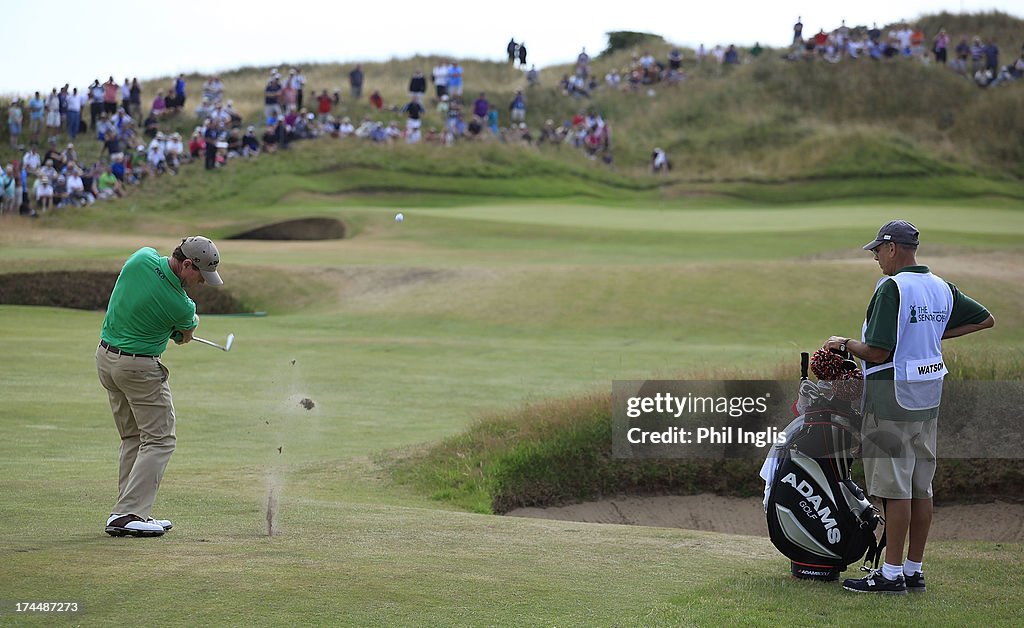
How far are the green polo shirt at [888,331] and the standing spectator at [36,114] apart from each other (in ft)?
158

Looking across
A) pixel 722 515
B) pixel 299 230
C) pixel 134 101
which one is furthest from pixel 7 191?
pixel 722 515

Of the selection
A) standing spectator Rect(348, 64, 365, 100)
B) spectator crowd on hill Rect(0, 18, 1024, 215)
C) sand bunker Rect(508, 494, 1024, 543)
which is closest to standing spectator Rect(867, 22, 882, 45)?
spectator crowd on hill Rect(0, 18, 1024, 215)

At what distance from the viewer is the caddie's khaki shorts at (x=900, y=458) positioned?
7434 mm

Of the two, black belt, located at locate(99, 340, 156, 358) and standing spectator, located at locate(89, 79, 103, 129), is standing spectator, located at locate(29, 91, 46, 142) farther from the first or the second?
black belt, located at locate(99, 340, 156, 358)

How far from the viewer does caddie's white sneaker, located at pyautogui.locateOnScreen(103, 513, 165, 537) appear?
8461 millimetres

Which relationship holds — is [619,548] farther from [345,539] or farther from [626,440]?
[626,440]

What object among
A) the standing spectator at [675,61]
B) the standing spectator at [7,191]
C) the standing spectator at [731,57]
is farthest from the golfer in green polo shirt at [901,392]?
the standing spectator at [731,57]

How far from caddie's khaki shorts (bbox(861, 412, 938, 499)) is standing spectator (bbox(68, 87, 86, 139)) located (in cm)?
4754

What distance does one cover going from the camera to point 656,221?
43.8 metres

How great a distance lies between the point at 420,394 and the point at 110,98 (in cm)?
3725

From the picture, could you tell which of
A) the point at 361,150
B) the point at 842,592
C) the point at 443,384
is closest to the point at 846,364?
the point at 842,592

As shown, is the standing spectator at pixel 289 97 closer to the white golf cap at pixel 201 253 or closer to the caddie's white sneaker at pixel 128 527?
the white golf cap at pixel 201 253

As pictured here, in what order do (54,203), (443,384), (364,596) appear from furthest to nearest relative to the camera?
(54,203)
(443,384)
(364,596)

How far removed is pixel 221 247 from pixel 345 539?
27.9 metres
